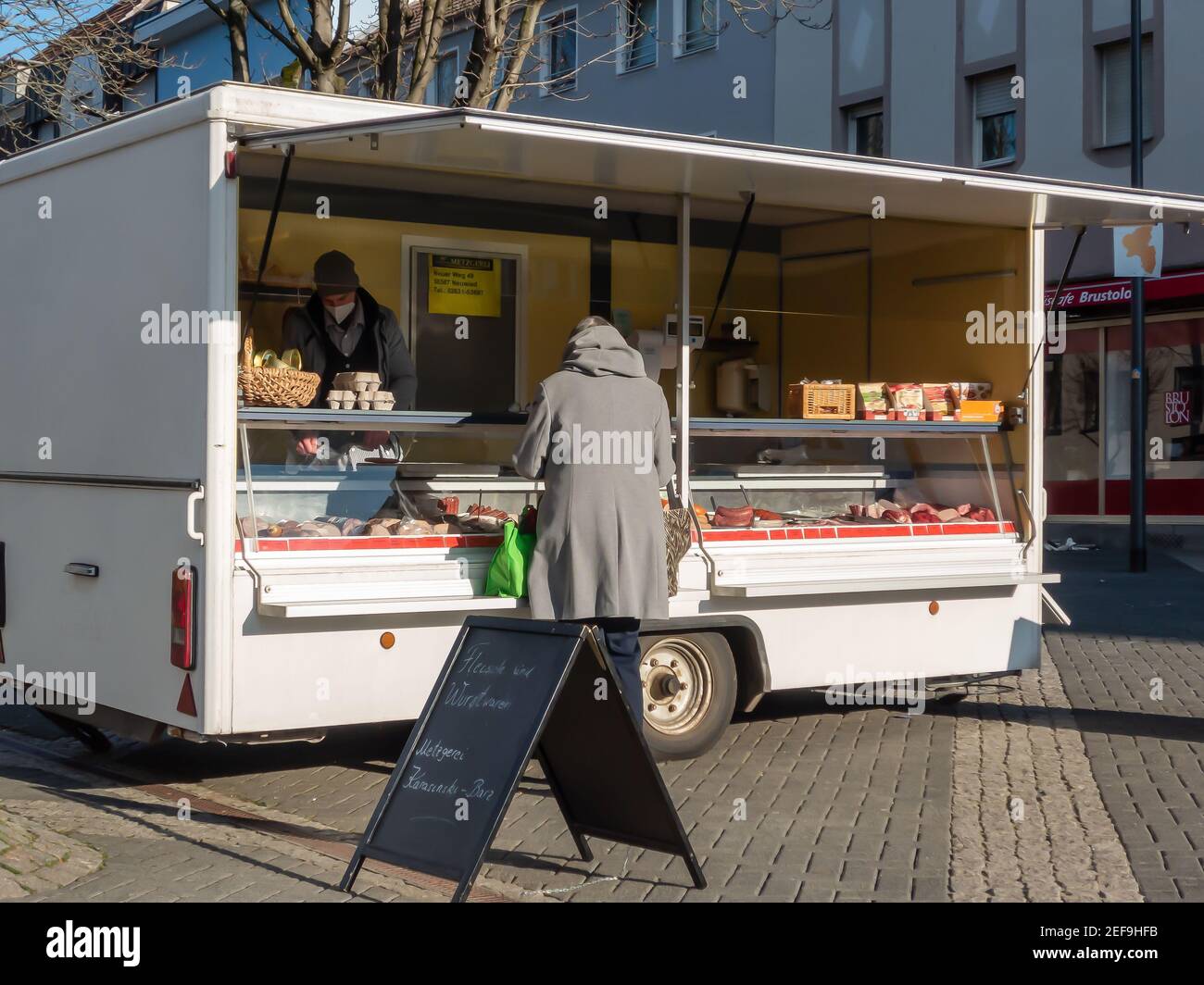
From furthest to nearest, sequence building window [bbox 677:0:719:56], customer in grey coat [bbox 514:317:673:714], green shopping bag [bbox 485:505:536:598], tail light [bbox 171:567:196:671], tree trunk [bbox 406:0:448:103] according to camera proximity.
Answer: building window [bbox 677:0:719:56] → tree trunk [bbox 406:0:448:103] → green shopping bag [bbox 485:505:536:598] → customer in grey coat [bbox 514:317:673:714] → tail light [bbox 171:567:196:671]

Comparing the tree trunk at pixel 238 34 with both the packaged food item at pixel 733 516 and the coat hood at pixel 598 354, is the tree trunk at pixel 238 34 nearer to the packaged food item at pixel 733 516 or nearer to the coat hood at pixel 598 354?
the packaged food item at pixel 733 516

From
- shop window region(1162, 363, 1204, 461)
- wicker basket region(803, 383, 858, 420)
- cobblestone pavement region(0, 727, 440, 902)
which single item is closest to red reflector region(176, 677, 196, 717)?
cobblestone pavement region(0, 727, 440, 902)

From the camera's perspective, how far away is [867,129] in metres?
25.9

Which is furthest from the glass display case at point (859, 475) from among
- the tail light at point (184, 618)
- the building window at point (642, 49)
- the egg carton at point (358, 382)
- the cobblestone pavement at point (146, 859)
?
the building window at point (642, 49)

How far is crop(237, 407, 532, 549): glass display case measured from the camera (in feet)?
22.9

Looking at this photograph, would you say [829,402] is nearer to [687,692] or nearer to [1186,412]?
[687,692]

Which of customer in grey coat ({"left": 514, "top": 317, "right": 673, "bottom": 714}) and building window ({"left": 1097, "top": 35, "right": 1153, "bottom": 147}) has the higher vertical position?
building window ({"left": 1097, "top": 35, "right": 1153, "bottom": 147})

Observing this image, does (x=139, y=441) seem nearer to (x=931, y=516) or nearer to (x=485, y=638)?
(x=485, y=638)

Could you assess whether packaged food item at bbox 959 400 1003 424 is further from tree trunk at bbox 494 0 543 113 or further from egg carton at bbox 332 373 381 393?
tree trunk at bbox 494 0 543 113

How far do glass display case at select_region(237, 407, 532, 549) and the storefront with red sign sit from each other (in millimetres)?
15174

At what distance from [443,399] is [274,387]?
9.95 feet

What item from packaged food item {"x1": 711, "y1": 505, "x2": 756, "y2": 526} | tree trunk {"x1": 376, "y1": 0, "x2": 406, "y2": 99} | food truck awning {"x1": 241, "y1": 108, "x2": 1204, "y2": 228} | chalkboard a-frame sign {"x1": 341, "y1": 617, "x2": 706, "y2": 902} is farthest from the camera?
tree trunk {"x1": 376, "y1": 0, "x2": 406, "y2": 99}

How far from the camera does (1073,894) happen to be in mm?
5559

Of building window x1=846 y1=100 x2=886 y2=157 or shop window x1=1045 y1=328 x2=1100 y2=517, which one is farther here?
building window x1=846 y1=100 x2=886 y2=157
